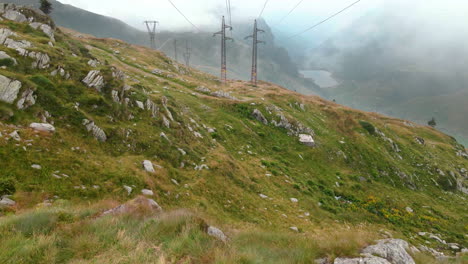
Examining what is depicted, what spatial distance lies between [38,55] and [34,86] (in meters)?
5.35

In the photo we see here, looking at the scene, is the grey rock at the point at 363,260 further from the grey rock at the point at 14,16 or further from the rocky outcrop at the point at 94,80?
the grey rock at the point at 14,16

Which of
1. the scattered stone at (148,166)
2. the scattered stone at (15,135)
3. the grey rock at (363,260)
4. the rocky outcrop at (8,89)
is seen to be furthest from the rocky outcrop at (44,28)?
the grey rock at (363,260)

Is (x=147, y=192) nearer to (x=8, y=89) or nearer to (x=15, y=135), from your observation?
(x=15, y=135)

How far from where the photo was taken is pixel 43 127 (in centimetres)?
1173

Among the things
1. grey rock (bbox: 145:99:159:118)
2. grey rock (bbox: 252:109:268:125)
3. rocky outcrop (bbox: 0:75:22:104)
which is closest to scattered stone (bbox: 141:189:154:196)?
rocky outcrop (bbox: 0:75:22:104)

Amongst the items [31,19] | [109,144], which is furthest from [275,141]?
[31,19]

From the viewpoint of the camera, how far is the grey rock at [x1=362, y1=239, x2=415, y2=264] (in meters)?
6.33

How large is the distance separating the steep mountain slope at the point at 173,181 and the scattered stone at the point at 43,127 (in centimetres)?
8

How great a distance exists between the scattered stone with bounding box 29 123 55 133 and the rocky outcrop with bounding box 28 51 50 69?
7.33 m

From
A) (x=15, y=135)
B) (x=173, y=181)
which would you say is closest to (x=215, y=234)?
(x=173, y=181)

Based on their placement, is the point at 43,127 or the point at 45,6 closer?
the point at 43,127

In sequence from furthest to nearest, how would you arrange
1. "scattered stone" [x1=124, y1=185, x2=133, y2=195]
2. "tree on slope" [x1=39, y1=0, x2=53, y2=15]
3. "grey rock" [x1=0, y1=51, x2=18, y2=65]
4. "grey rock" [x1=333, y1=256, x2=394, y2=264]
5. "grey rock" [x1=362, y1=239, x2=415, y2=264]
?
"tree on slope" [x1=39, y1=0, x2=53, y2=15]
"grey rock" [x1=0, y1=51, x2=18, y2=65]
"scattered stone" [x1=124, y1=185, x2=133, y2=195]
"grey rock" [x1=362, y1=239, x2=415, y2=264]
"grey rock" [x1=333, y1=256, x2=394, y2=264]

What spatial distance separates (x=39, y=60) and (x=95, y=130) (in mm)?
8665

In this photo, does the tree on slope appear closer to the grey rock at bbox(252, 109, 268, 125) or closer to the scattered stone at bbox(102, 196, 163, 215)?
the grey rock at bbox(252, 109, 268, 125)
